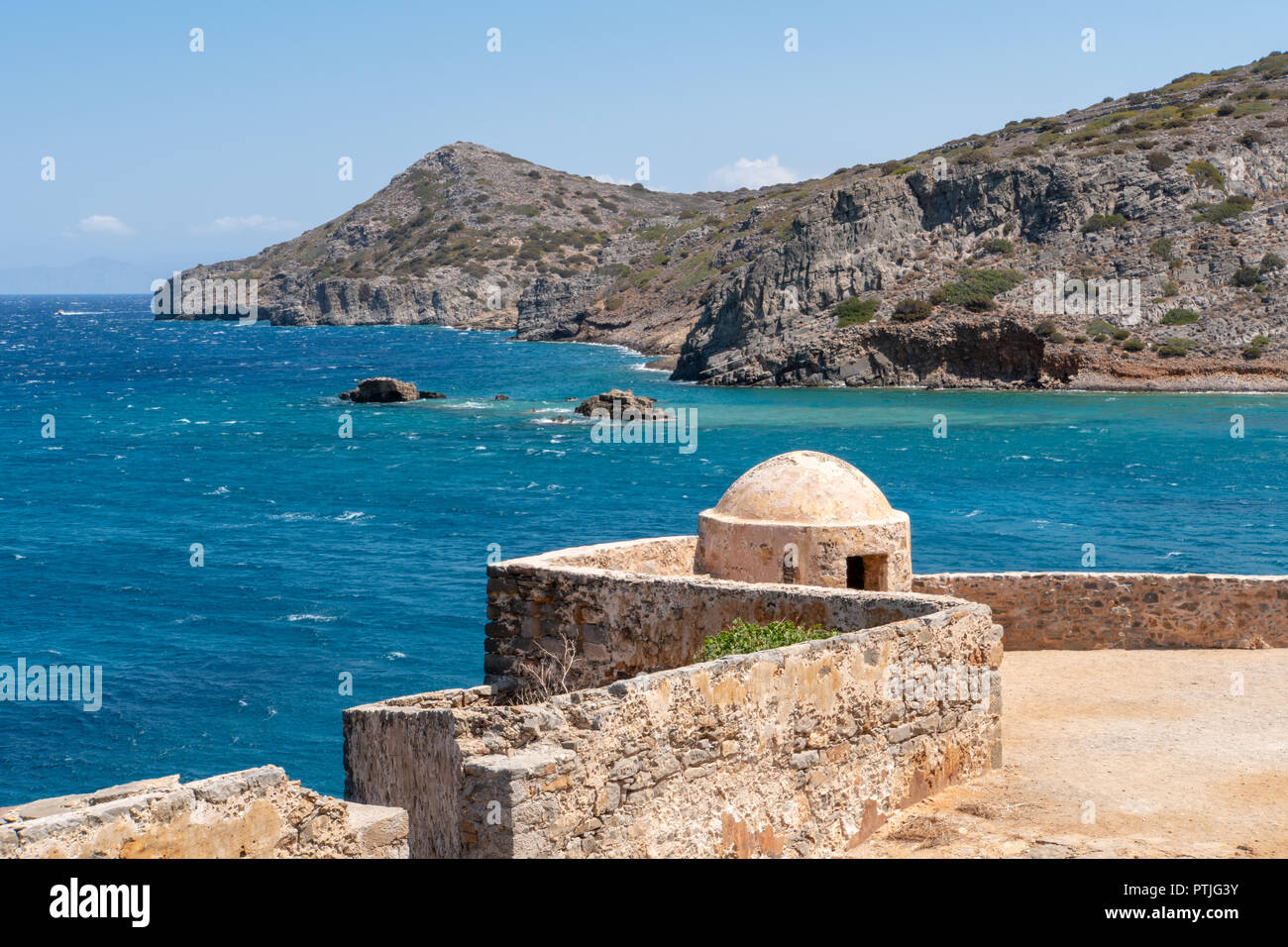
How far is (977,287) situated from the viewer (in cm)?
8912

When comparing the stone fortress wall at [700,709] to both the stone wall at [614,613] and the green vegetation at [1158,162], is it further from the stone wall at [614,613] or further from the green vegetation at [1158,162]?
the green vegetation at [1158,162]

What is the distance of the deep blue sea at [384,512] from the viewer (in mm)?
29734

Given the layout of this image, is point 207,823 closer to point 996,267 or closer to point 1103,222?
point 996,267

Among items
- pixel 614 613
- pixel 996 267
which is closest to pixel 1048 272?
pixel 996 267

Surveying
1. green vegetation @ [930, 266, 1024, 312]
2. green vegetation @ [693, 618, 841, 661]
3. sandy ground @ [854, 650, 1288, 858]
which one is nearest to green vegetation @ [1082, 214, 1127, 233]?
green vegetation @ [930, 266, 1024, 312]

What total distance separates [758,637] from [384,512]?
41181mm

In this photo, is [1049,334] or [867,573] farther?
[1049,334]

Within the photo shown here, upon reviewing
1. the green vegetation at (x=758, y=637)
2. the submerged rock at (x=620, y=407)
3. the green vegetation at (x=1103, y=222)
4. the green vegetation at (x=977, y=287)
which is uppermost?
the green vegetation at (x=1103, y=222)

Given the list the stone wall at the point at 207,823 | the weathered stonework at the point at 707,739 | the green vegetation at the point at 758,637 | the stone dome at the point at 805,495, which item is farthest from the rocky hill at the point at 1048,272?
the stone wall at the point at 207,823

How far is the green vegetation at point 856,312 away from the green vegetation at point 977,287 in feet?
13.5

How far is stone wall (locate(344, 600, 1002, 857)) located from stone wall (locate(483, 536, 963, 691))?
0.51 meters

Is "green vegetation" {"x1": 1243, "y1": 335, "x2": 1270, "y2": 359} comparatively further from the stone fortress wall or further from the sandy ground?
the sandy ground

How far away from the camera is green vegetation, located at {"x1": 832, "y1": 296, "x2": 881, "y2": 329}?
3588 inches
